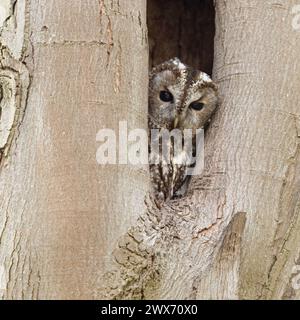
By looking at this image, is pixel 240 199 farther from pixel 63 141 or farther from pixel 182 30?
pixel 182 30

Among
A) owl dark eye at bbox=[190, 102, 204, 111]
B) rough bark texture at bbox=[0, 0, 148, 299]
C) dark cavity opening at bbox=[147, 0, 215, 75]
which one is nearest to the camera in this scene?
rough bark texture at bbox=[0, 0, 148, 299]

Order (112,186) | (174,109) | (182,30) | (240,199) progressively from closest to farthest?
(112,186) < (240,199) < (174,109) < (182,30)

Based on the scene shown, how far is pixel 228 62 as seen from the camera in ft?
8.22

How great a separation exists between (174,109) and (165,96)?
90 millimetres

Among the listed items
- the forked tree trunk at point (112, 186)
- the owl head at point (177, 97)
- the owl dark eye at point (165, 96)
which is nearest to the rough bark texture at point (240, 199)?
the forked tree trunk at point (112, 186)

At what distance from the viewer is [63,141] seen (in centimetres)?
207

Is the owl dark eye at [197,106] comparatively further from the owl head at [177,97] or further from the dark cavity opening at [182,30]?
the dark cavity opening at [182,30]

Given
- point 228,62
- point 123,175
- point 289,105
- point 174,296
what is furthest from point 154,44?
point 174,296

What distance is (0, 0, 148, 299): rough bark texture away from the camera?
6.63 ft

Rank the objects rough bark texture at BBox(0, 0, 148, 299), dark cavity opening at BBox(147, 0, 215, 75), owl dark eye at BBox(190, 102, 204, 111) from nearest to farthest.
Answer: rough bark texture at BBox(0, 0, 148, 299) < owl dark eye at BBox(190, 102, 204, 111) < dark cavity opening at BBox(147, 0, 215, 75)

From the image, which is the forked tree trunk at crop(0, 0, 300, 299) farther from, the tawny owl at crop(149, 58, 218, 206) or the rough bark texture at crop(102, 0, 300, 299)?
the tawny owl at crop(149, 58, 218, 206)

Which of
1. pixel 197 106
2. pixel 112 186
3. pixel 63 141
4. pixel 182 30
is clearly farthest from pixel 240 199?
pixel 182 30

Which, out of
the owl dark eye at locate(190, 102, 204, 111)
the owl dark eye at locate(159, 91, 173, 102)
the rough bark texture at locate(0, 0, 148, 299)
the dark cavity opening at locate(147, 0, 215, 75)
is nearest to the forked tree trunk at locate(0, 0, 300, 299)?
the rough bark texture at locate(0, 0, 148, 299)
